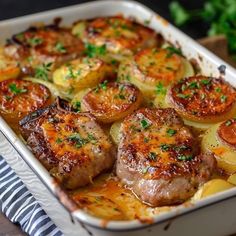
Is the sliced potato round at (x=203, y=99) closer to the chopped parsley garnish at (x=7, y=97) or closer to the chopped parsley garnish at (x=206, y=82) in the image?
the chopped parsley garnish at (x=206, y=82)

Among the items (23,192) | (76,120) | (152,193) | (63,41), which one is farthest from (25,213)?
(63,41)

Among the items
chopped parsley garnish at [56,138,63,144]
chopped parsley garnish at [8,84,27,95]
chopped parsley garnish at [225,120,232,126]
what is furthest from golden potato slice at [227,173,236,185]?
chopped parsley garnish at [8,84,27,95]

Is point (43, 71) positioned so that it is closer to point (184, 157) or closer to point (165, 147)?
point (165, 147)

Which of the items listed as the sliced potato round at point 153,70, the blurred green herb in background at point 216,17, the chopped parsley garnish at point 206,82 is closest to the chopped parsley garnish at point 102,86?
the sliced potato round at point 153,70

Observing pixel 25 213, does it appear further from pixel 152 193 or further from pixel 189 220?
pixel 189 220

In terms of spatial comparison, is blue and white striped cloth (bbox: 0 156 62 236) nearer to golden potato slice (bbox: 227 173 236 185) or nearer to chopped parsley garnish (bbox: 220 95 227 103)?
golden potato slice (bbox: 227 173 236 185)

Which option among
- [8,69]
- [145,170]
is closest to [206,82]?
[145,170]
